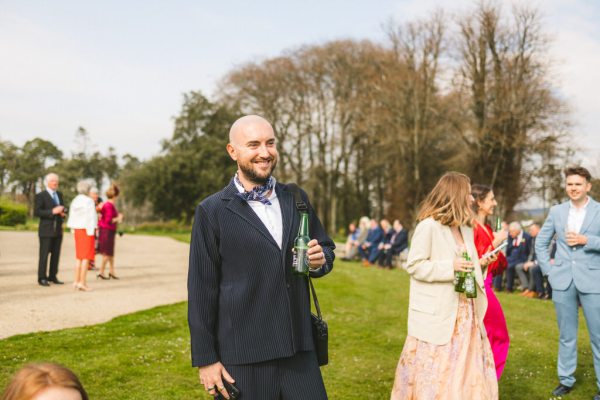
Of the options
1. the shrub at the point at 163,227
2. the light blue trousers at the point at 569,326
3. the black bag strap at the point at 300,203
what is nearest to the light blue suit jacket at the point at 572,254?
the light blue trousers at the point at 569,326

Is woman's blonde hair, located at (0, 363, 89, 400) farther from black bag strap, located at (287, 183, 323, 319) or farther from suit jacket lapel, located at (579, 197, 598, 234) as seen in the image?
suit jacket lapel, located at (579, 197, 598, 234)

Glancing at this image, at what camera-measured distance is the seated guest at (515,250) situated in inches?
636

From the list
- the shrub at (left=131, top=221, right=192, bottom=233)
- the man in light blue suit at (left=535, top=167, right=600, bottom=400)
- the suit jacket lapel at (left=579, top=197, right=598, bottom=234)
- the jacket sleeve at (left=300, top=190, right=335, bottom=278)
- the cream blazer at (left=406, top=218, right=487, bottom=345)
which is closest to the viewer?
the jacket sleeve at (left=300, top=190, right=335, bottom=278)

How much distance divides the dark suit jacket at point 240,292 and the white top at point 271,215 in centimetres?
5

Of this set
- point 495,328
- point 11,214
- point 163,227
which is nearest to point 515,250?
point 495,328

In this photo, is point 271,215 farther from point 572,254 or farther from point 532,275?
point 532,275

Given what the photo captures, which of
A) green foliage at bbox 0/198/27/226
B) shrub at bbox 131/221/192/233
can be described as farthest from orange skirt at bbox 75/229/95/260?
shrub at bbox 131/221/192/233

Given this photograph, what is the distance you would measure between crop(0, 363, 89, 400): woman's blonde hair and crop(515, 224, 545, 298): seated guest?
14.9m

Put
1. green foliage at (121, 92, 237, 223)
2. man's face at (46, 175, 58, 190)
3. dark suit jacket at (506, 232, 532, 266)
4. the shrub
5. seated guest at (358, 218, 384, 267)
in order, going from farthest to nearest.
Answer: green foliage at (121, 92, 237, 223), the shrub, seated guest at (358, 218, 384, 267), dark suit jacket at (506, 232, 532, 266), man's face at (46, 175, 58, 190)

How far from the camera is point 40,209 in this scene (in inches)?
476

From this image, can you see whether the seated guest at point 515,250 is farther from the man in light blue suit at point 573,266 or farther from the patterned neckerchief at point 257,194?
the patterned neckerchief at point 257,194

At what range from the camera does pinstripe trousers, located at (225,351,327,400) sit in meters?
2.93

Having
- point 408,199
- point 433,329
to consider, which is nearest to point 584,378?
point 433,329

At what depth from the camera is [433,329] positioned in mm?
4543
